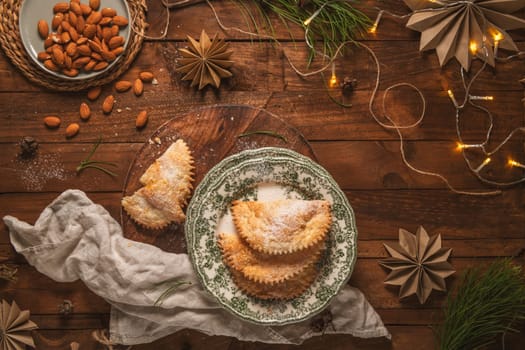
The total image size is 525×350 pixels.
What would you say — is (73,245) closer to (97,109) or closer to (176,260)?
(176,260)

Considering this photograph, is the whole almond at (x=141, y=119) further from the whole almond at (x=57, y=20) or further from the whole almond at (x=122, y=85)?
the whole almond at (x=57, y=20)

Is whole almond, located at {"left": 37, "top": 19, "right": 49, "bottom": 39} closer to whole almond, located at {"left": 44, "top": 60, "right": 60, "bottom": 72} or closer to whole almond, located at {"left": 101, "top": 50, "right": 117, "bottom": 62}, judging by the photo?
whole almond, located at {"left": 44, "top": 60, "right": 60, "bottom": 72}

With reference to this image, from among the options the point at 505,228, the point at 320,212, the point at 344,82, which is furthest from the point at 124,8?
the point at 505,228

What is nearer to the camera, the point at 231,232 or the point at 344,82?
the point at 231,232

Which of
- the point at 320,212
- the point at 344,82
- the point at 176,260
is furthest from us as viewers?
the point at 344,82

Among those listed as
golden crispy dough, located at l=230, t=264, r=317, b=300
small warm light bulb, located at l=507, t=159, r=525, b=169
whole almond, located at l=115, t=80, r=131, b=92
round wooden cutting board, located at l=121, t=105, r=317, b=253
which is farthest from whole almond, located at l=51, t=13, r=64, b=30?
small warm light bulb, located at l=507, t=159, r=525, b=169
